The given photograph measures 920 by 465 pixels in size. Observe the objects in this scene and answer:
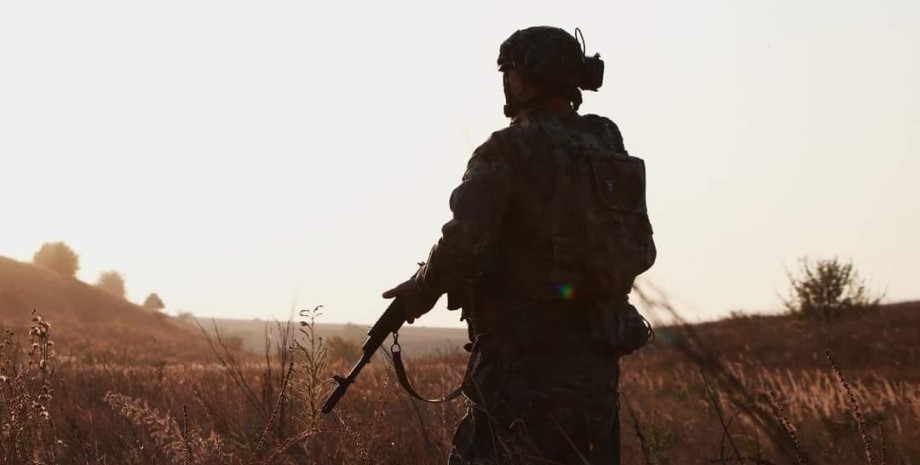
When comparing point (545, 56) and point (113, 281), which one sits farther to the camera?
point (113, 281)

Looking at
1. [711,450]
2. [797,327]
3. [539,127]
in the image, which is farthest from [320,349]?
[797,327]

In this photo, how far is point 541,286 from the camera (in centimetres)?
356

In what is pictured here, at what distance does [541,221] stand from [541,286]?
242 millimetres

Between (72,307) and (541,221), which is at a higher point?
(72,307)

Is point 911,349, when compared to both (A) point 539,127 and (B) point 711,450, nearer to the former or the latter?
(B) point 711,450

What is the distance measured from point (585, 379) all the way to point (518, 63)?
1268 millimetres

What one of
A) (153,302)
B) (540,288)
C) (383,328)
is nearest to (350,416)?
(383,328)

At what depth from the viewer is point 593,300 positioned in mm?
3645

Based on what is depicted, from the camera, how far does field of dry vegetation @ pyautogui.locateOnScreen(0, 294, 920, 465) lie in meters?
3.43

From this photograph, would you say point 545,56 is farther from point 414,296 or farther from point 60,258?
point 60,258

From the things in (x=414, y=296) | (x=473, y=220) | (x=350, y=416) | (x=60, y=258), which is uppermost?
(x=60, y=258)

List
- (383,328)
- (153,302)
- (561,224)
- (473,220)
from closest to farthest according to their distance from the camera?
(473,220) < (561,224) < (383,328) < (153,302)

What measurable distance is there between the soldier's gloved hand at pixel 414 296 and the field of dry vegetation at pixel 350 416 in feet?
1.68

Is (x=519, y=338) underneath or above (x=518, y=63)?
underneath
